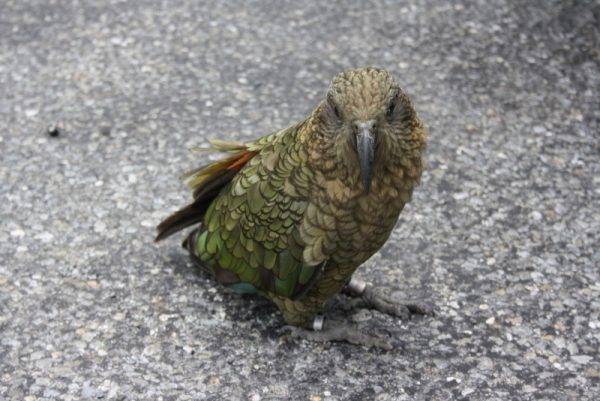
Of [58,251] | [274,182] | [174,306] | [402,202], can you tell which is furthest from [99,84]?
[402,202]

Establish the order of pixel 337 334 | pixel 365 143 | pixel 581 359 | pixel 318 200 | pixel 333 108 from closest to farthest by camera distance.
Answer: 1. pixel 365 143
2. pixel 333 108
3. pixel 318 200
4. pixel 581 359
5. pixel 337 334

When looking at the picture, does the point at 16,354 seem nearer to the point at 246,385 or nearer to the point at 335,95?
the point at 246,385

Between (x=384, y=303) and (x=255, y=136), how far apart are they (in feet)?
5.68

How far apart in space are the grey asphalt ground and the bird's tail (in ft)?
0.91

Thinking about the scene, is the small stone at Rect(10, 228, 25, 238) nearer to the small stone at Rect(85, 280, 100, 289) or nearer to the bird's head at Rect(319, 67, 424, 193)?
the small stone at Rect(85, 280, 100, 289)

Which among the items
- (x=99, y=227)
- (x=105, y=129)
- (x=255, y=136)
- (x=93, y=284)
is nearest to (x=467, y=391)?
(x=93, y=284)

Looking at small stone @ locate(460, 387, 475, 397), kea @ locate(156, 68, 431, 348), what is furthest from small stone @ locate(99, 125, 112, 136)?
small stone @ locate(460, 387, 475, 397)

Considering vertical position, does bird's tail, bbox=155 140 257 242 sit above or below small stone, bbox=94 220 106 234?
above

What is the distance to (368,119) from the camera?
331cm

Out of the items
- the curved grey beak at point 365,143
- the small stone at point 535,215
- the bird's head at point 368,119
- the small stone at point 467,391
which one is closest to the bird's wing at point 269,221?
the bird's head at point 368,119

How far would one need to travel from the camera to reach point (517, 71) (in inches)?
240

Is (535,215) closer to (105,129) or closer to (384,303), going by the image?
(384,303)

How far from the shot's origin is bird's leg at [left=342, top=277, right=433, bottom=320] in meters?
4.19

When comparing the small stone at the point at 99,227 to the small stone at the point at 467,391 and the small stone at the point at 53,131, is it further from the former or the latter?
the small stone at the point at 467,391
